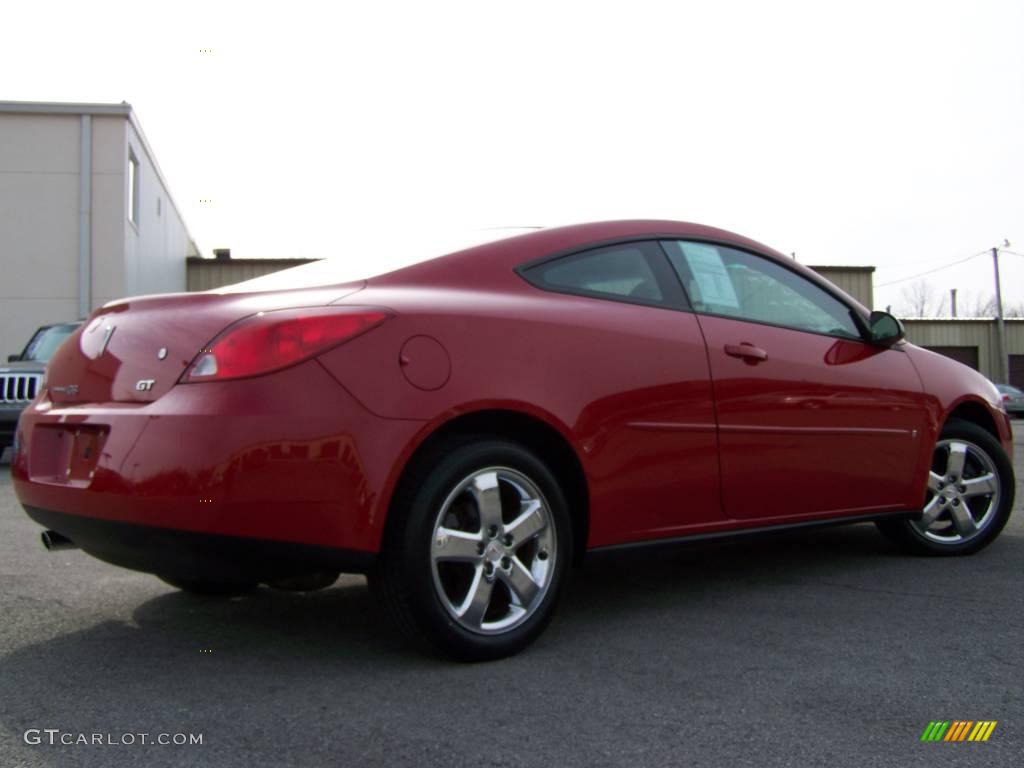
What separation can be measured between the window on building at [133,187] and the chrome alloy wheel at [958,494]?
20.7 meters

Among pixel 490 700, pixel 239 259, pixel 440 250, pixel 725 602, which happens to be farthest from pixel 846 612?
pixel 239 259

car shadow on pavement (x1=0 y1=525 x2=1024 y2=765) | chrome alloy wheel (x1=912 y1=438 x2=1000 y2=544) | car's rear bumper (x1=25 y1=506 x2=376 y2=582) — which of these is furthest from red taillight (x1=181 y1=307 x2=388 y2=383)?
chrome alloy wheel (x1=912 y1=438 x2=1000 y2=544)

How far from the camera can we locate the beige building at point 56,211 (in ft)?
71.3

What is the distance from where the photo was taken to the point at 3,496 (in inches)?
302

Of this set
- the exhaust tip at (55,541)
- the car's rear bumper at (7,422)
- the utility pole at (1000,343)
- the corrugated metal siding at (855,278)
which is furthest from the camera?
the utility pole at (1000,343)

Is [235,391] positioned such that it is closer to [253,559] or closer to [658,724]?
[253,559]

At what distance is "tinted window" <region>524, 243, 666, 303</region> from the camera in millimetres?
3748

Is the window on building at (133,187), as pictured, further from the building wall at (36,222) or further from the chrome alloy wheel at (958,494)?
the chrome alloy wheel at (958,494)

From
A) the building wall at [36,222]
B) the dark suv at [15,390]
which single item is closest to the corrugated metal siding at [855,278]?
the building wall at [36,222]

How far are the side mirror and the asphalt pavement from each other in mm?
1041

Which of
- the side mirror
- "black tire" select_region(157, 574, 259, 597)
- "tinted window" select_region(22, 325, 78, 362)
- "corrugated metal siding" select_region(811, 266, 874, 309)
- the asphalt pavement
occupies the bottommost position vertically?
the asphalt pavement

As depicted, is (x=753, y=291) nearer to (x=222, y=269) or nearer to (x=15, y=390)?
→ (x=15, y=390)

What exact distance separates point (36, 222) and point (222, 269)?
12.9m

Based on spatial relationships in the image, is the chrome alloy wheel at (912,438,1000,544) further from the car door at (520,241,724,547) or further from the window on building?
the window on building
